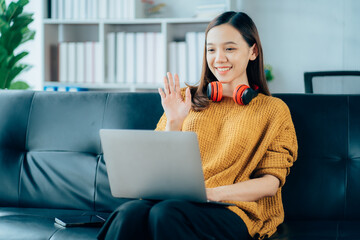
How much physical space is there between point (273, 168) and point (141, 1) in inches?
82.0

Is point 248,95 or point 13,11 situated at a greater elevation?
point 13,11

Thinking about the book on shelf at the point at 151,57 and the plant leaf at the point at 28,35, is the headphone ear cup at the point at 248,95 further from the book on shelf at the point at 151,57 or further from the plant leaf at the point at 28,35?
the plant leaf at the point at 28,35

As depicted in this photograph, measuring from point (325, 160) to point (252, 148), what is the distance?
0.35m

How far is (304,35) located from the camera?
3279 millimetres

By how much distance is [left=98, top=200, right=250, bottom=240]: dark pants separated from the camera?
1.16 metres

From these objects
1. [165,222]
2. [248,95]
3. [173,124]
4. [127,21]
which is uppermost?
[127,21]

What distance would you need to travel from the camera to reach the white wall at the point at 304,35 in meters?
3.24

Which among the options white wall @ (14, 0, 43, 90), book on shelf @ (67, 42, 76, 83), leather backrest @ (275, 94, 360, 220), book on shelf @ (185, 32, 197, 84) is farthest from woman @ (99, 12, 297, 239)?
white wall @ (14, 0, 43, 90)

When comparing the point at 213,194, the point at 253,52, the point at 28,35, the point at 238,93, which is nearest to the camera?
the point at 213,194

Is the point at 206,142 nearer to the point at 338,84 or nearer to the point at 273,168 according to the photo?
the point at 273,168

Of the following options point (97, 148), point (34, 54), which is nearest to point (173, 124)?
point (97, 148)

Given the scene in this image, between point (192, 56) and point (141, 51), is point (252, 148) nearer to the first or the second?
point (192, 56)

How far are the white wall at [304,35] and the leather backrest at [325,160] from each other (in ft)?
5.12

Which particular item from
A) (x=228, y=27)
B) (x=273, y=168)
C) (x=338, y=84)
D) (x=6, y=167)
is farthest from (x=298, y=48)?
(x=6, y=167)
